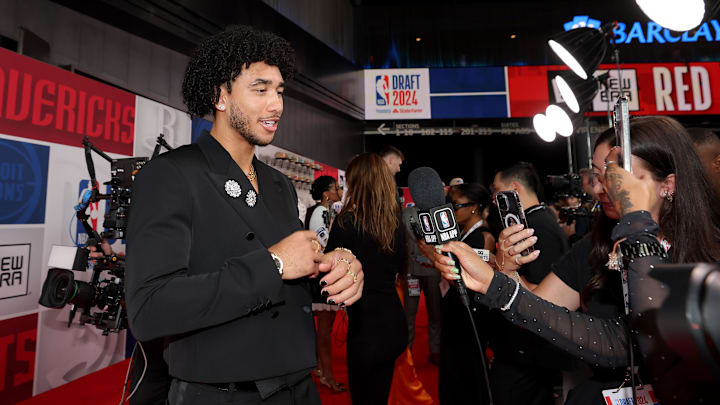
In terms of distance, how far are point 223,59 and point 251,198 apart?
0.52 m

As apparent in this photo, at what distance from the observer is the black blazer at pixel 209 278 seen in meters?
0.96

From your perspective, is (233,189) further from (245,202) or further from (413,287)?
(413,287)

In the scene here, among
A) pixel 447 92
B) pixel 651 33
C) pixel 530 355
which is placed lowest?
pixel 530 355

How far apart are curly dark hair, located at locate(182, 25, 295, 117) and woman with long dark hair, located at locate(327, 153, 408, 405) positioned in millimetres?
1229

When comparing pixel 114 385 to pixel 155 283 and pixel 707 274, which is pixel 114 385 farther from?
pixel 707 274

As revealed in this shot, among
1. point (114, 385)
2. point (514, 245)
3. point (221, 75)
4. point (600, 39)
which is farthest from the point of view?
point (600, 39)

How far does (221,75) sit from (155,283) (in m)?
0.76

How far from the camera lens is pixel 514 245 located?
5.47 ft

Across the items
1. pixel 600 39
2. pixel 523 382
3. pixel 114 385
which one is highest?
pixel 600 39

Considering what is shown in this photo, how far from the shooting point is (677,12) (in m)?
2.71

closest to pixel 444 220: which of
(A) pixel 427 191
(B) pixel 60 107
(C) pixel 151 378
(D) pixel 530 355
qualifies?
(A) pixel 427 191

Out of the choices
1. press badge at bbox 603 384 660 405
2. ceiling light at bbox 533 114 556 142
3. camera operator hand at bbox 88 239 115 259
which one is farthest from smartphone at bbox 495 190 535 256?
ceiling light at bbox 533 114 556 142

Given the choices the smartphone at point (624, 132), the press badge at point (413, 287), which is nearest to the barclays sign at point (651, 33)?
the press badge at point (413, 287)

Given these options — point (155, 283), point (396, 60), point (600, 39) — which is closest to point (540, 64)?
point (396, 60)
